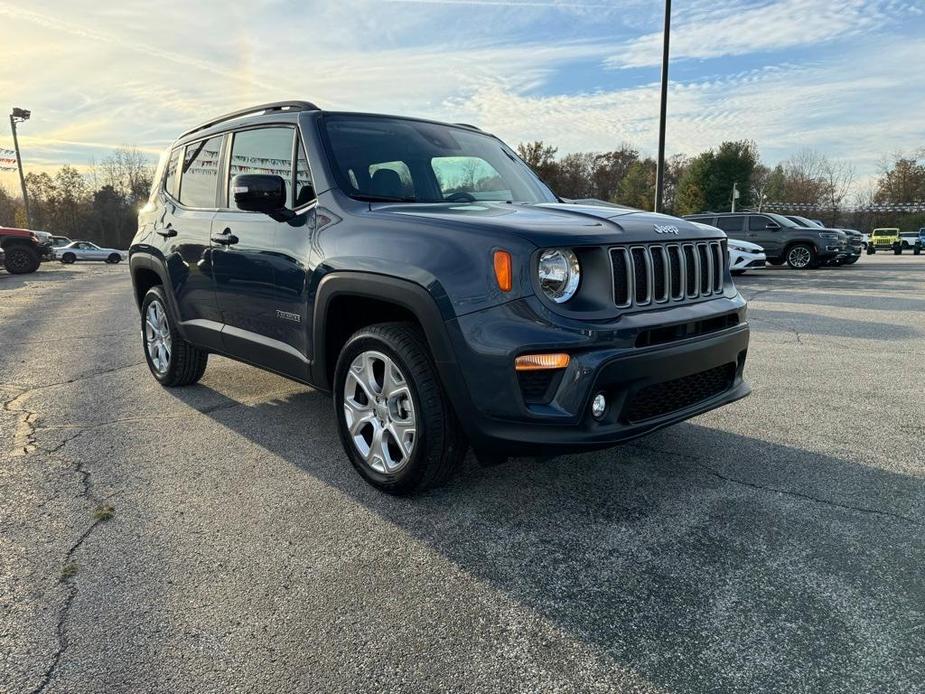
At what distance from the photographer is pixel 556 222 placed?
2.85 m

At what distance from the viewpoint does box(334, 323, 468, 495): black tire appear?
288 centimetres

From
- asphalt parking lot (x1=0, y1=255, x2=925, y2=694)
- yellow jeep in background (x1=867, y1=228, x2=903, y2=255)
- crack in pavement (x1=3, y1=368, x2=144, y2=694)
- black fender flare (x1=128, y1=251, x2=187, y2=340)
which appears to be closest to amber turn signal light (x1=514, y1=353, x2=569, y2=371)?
asphalt parking lot (x1=0, y1=255, x2=925, y2=694)

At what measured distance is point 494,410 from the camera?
2672 mm

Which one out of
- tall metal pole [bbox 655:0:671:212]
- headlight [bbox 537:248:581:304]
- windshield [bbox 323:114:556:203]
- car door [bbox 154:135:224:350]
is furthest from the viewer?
tall metal pole [bbox 655:0:671:212]

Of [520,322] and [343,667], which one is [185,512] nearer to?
[343,667]

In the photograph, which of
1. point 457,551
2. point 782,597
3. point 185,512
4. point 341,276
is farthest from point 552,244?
point 185,512

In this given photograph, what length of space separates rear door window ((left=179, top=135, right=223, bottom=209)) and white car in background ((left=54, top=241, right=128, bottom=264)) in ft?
127

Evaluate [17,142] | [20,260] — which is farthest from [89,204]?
[20,260]

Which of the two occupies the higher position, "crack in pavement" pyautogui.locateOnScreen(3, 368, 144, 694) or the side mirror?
the side mirror

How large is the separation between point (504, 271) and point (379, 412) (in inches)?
40.0

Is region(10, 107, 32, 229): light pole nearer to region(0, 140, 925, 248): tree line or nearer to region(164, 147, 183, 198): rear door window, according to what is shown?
region(0, 140, 925, 248): tree line

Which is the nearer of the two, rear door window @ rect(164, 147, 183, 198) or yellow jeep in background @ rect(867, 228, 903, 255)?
rear door window @ rect(164, 147, 183, 198)

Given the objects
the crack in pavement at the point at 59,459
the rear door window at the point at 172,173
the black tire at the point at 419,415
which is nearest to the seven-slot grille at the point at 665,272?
the black tire at the point at 419,415

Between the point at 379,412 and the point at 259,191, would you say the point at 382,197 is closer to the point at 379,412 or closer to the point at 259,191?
the point at 259,191
